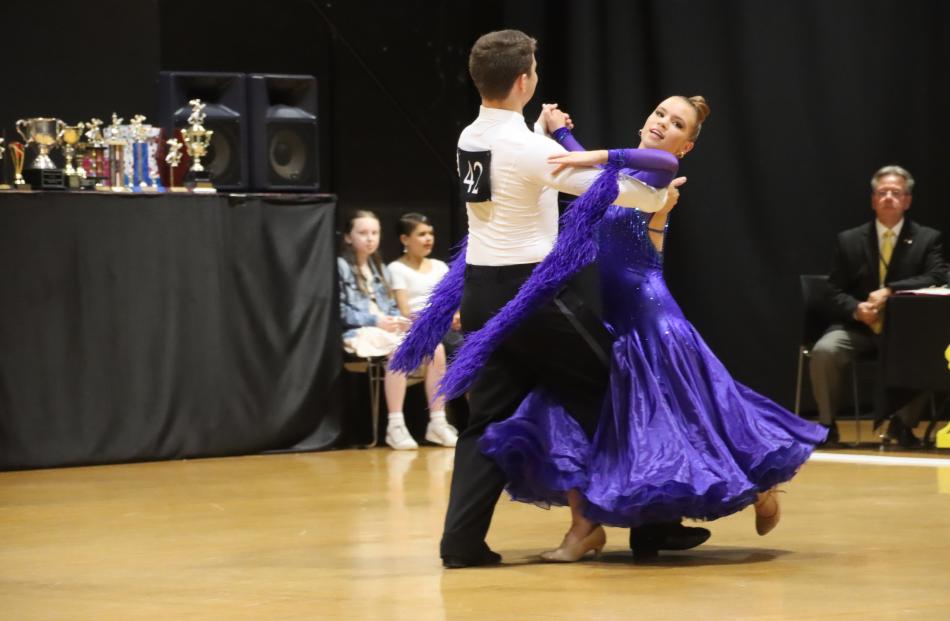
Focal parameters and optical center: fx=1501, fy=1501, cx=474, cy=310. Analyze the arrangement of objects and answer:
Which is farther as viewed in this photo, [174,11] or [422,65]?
[422,65]

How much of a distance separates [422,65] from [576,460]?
508 cm

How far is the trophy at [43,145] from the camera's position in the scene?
6723mm

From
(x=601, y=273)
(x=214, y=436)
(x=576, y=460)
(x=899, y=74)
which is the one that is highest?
(x=899, y=74)

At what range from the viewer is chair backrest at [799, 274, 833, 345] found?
7.55 meters

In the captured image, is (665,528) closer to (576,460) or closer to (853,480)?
(576,460)

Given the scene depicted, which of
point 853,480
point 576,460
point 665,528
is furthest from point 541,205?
point 853,480

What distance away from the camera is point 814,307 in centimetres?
756

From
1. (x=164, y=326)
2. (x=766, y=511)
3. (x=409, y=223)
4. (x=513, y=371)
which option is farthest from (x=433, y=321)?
(x=409, y=223)

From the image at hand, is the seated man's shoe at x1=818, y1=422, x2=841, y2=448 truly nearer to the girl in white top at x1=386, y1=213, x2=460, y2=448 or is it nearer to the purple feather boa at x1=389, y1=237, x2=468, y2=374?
the girl in white top at x1=386, y1=213, x2=460, y2=448

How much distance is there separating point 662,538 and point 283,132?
13.5ft

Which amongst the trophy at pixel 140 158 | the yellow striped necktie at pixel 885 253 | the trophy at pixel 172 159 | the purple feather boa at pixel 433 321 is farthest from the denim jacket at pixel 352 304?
the purple feather boa at pixel 433 321

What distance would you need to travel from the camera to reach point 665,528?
4.15 m

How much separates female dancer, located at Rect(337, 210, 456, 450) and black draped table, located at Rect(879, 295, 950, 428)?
218cm

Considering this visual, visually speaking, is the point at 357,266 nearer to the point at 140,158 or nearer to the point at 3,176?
the point at 140,158
